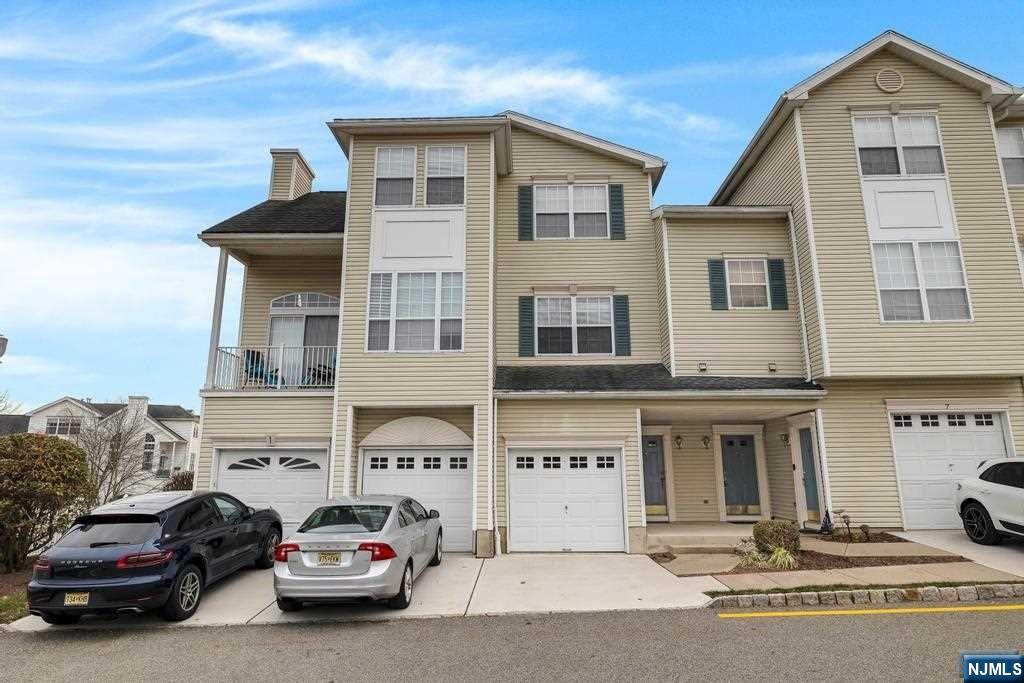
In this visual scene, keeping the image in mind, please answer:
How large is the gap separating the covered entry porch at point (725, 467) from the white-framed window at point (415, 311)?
502cm

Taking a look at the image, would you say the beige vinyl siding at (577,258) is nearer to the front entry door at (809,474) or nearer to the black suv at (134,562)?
the front entry door at (809,474)

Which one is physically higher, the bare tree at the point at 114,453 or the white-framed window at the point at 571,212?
the white-framed window at the point at 571,212

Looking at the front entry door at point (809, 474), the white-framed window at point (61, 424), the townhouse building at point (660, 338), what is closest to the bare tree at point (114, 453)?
the white-framed window at point (61, 424)

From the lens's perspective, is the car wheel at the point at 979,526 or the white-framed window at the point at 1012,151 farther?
the white-framed window at the point at 1012,151

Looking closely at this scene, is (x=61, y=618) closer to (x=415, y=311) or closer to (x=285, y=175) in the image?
(x=415, y=311)

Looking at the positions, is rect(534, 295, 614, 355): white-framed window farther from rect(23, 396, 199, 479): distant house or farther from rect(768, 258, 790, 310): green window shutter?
rect(23, 396, 199, 479): distant house

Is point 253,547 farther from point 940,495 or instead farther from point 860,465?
point 940,495

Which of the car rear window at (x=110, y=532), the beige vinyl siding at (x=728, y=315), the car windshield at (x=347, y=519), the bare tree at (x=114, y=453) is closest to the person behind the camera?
the car rear window at (x=110, y=532)

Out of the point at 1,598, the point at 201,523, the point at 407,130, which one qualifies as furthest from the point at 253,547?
the point at 407,130

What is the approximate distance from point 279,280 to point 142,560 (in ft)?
29.3

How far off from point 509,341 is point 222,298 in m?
7.11

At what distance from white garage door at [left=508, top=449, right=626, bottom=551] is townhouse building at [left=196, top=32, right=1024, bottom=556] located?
5cm

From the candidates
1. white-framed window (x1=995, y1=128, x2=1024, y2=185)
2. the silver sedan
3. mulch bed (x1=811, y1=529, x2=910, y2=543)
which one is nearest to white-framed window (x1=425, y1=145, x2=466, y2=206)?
the silver sedan

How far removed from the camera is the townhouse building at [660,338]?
11.7m
